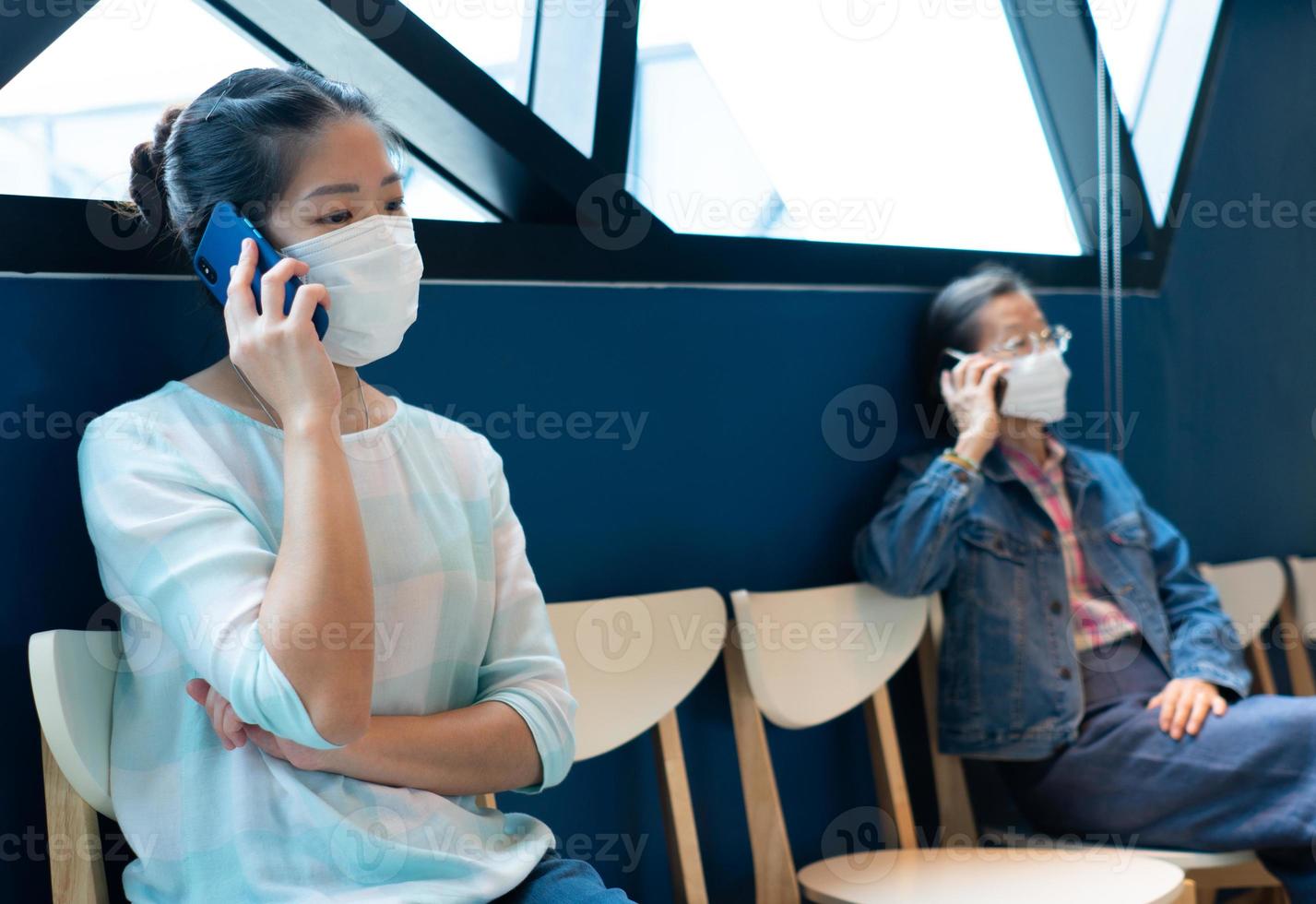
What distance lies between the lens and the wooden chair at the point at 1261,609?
3180 mm

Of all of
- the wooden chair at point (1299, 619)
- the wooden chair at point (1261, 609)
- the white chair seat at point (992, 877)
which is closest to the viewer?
the white chair seat at point (992, 877)

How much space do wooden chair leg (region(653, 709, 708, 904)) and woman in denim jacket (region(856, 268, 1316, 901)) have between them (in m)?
0.56

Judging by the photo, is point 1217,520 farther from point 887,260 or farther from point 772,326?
point 772,326

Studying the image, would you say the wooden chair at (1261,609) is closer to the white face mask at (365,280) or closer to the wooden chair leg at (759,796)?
the wooden chair leg at (759,796)

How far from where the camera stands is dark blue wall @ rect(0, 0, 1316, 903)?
164cm

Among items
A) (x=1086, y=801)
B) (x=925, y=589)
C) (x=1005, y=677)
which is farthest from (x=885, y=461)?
(x=1086, y=801)

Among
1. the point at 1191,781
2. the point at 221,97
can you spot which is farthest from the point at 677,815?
the point at 221,97

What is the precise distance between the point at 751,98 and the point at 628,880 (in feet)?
5.41

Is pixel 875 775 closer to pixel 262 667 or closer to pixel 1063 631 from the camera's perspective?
pixel 1063 631

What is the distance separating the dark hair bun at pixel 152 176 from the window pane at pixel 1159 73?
2624 mm

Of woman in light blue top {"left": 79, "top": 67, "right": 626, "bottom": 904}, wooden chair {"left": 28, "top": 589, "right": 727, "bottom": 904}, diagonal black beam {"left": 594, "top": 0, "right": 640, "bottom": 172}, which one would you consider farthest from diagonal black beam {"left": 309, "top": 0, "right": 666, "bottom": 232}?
wooden chair {"left": 28, "top": 589, "right": 727, "bottom": 904}

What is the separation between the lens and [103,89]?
6.10 ft

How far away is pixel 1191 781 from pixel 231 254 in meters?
1.92

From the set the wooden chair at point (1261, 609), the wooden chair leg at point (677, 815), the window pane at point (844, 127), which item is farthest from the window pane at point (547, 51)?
the wooden chair at point (1261, 609)
